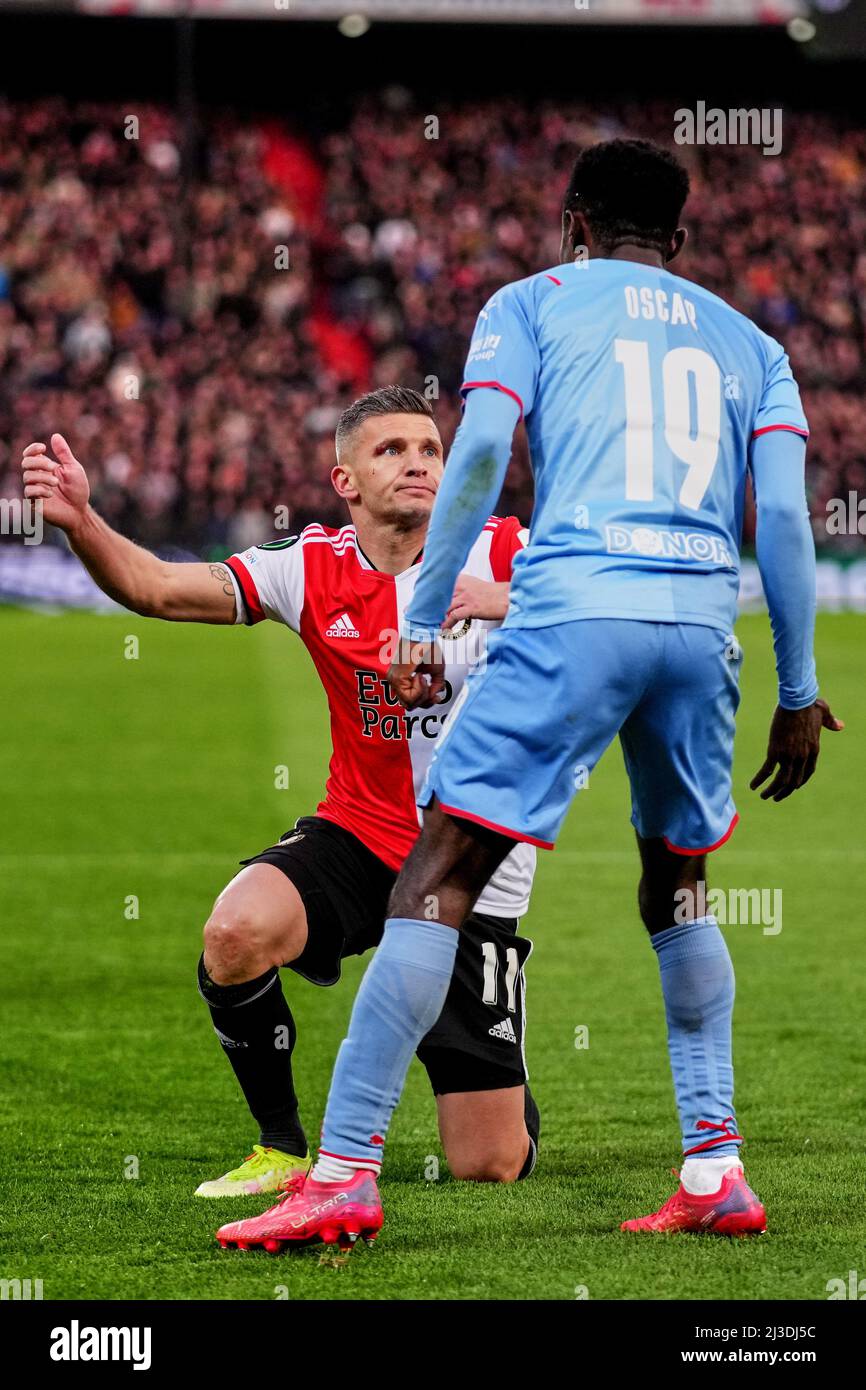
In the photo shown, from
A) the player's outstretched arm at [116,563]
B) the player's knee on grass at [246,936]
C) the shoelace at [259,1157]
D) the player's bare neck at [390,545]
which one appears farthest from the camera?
the player's bare neck at [390,545]

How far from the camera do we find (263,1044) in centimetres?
469

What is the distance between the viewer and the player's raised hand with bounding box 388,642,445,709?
375 centimetres

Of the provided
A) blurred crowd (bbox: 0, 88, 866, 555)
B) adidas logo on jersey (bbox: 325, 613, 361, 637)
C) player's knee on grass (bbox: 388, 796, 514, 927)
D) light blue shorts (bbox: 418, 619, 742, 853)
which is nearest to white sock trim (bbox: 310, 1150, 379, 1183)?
player's knee on grass (bbox: 388, 796, 514, 927)

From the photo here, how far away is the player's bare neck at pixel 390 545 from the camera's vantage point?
5129 mm

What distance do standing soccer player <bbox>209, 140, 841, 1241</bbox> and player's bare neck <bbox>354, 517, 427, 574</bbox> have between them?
4.03ft

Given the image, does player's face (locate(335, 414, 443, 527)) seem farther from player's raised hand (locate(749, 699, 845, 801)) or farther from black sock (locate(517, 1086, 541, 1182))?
black sock (locate(517, 1086, 541, 1182))

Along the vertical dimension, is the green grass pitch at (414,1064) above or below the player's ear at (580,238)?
below

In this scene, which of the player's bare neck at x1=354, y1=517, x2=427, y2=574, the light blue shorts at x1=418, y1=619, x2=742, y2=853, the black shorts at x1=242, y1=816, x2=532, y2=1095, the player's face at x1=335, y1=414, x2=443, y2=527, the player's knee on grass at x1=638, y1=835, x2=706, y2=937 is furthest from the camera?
the player's bare neck at x1=354, y1=517, x2=427, y2=574

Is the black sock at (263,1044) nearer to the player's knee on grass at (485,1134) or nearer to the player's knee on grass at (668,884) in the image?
the player's knee on grass at (485,1134)

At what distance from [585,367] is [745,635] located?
1668cm

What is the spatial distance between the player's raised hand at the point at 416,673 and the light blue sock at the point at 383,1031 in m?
0.44

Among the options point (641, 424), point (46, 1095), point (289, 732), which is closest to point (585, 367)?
point (641, 424)

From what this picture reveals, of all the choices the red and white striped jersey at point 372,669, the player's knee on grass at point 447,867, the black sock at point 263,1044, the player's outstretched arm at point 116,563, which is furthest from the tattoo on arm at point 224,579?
the player's knee on grass at point 447,867

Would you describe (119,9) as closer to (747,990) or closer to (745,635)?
(745,635)
